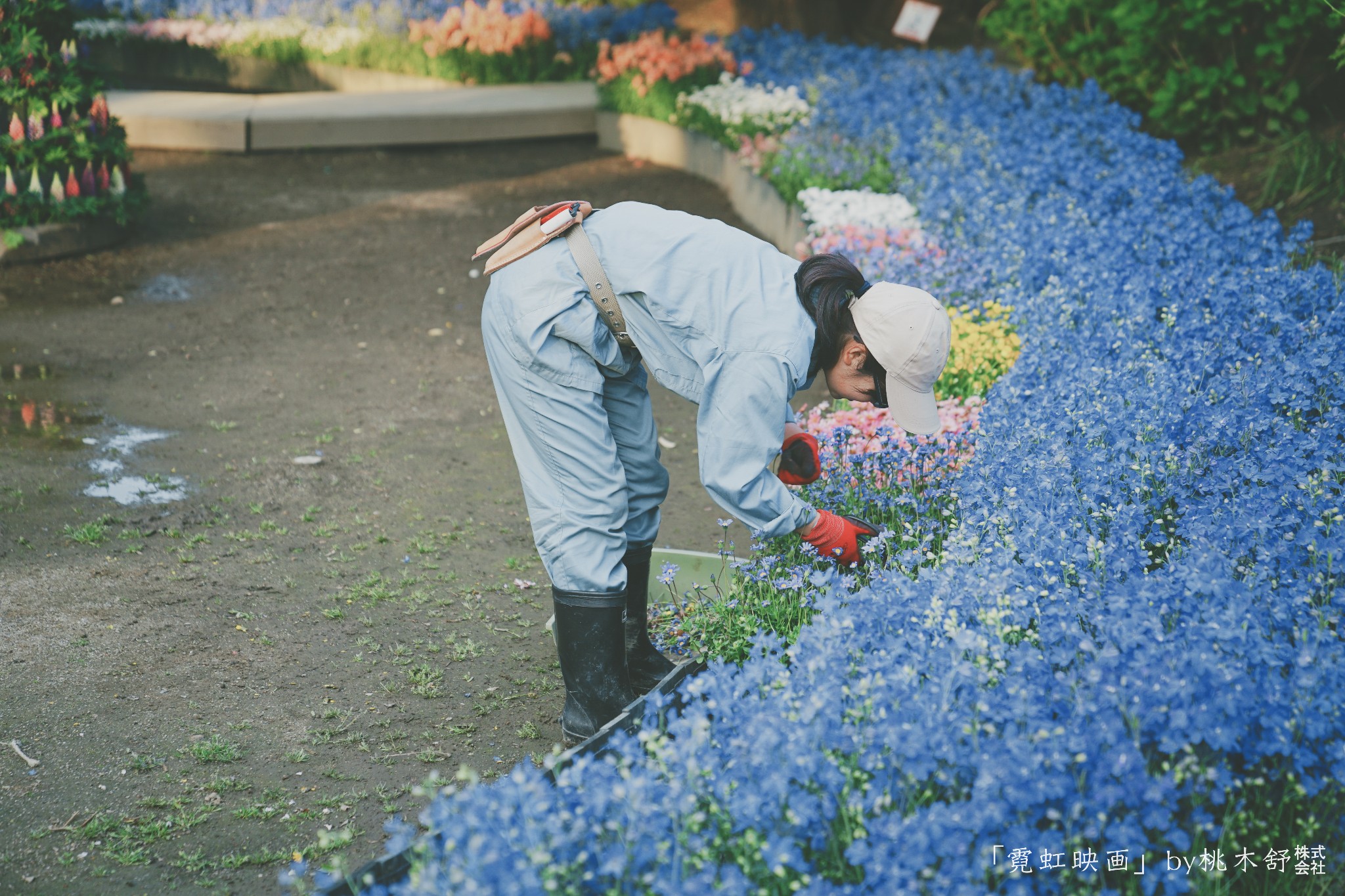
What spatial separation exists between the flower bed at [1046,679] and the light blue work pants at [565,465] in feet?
1.46

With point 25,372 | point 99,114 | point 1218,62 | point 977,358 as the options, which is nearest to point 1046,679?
point 977,358

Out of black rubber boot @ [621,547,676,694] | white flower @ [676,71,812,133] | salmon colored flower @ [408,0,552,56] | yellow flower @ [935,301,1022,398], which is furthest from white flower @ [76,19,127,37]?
black rubber boot @ [621,547,676,694]

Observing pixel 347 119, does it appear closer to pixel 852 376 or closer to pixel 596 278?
pixel 596 278

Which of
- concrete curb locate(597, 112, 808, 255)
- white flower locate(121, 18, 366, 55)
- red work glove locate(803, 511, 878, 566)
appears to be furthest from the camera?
white flower locate(121, 18, 366, 55)

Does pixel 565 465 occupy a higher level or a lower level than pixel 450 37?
higher

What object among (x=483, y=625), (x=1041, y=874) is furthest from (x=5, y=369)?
(x=1041, y=874)

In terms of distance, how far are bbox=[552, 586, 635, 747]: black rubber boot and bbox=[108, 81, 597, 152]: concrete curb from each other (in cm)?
861

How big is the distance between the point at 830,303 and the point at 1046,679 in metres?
0.99

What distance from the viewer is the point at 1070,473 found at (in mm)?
3137

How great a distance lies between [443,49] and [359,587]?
9.66m

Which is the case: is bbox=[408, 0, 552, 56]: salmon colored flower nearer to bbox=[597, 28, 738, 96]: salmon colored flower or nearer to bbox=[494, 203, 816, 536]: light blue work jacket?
bbox=[597, 28, 738, 96]: salmon colored flower

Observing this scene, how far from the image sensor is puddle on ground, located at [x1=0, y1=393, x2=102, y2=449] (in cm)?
489

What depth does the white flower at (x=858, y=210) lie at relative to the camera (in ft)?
19.7

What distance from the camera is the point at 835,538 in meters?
3.02
